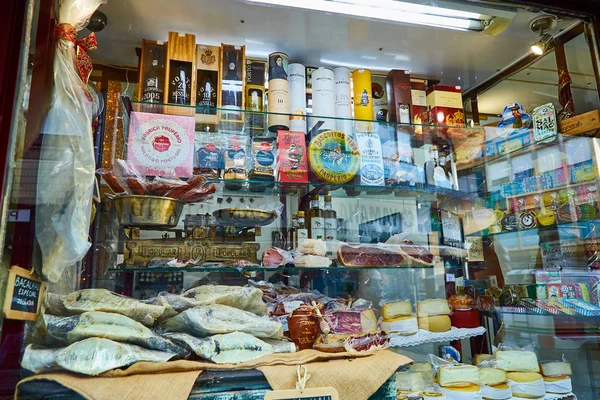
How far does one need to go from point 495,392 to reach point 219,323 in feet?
3.86

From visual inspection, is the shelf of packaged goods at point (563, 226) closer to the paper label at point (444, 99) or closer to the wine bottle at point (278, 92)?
the paper label at point (444, 99)

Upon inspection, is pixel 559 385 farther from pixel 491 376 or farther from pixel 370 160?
pixel 370 160

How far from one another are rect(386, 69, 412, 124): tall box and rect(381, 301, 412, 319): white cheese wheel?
87 cm

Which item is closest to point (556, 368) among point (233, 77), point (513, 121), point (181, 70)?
point (513, 121)

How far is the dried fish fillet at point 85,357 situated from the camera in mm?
960

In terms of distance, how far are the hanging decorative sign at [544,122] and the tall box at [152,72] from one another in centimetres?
175

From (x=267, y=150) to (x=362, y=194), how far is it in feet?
1.52

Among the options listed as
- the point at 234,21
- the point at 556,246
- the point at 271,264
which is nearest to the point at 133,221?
the point at 271,264

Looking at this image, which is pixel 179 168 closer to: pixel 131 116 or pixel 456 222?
pixel 131 116

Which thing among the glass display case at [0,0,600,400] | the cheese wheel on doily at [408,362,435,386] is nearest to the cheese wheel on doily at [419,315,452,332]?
the glass display case at [0,0,600,400]

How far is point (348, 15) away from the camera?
6.02 ft

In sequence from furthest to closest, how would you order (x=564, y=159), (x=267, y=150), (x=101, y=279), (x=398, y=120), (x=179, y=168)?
(x=398, y=120), (x=564, y=159), (x=267, y=150), (x=179, y=168), (x=101, y=279)

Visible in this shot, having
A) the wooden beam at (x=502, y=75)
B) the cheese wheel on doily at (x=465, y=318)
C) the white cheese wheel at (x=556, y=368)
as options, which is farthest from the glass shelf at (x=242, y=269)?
the wooden beam at (x=502, y=75)

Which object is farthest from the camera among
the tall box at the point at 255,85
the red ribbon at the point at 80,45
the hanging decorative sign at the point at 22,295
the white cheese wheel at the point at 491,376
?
the tall box at the point at 255,85
